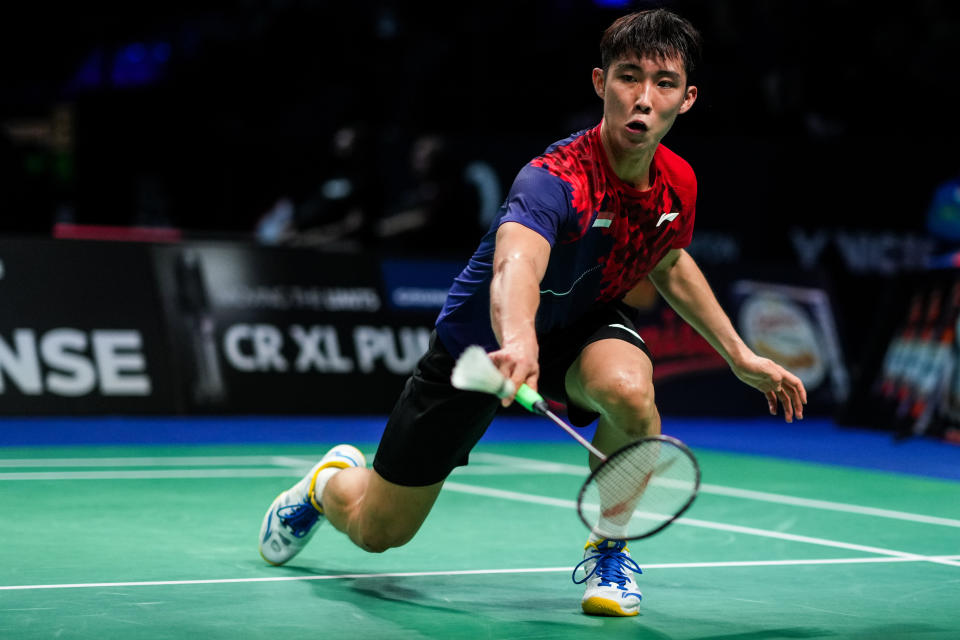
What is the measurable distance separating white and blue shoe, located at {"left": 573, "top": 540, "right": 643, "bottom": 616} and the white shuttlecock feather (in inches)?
39.6

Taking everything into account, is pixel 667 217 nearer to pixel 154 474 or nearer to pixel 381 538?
pixel 381 538

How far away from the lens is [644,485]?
377 cm

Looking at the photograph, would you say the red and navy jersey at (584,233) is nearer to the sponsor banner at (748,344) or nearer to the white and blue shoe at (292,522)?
the white and blue shoe at (292,522)

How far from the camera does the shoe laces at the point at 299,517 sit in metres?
4.73

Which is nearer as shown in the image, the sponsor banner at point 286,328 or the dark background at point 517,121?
the sponsor banner at point 286,328

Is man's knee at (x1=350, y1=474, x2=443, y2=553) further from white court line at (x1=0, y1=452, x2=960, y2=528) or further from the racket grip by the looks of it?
white court line at (x1=0, y1=452, x2=960, y2=528)

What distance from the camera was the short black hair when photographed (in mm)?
3904

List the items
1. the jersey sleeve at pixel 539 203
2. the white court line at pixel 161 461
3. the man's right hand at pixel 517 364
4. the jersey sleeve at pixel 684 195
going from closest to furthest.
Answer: the man's right hand at pixel 517 364 → the jersey sleeve at pixel 539 203 → the jersey sleeve at pixel 684 195 → the white court line at pixel 161 461

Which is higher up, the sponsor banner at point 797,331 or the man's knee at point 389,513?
the man's knee at point 389,513

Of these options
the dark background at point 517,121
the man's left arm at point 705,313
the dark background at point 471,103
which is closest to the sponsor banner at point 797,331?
the dark background at point 517,121

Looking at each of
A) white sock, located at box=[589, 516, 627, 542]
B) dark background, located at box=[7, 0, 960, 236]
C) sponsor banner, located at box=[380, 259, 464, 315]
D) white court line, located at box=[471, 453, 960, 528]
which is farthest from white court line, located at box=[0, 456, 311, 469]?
dark background, located at box=[7, 0, 960, 236]

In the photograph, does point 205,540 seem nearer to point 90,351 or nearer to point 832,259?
point 90,351

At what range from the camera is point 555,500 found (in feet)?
22.3

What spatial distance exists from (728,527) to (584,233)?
94.3 inches
